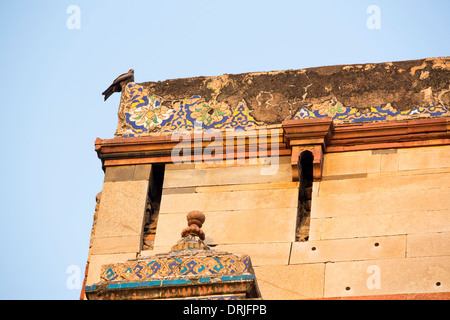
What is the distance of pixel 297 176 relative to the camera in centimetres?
1223

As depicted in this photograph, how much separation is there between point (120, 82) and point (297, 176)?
2801mm

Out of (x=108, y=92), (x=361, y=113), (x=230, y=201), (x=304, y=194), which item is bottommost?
(x=230, y=201)

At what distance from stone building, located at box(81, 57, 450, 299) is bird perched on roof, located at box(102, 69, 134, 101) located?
15cm

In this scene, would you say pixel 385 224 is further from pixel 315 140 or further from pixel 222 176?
pixel 222 176

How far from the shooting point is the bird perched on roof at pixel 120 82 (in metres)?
13.8

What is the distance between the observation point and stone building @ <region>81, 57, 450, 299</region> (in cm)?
1133

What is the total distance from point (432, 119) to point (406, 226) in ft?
4.91

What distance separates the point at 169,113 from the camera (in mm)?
13359

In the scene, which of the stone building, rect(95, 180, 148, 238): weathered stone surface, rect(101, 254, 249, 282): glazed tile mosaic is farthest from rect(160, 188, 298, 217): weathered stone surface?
rect(101, 254, 249, 282): glazed tile mosaic

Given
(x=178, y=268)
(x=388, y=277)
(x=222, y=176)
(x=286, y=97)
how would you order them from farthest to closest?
(x=286, y=97)
(x=222, y=176)
(x=388, y=277)
(x=178, y=268)

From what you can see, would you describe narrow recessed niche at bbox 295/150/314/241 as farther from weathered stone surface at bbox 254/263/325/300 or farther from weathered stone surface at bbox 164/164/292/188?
weathered stone surface at bbox 254/263/325/300

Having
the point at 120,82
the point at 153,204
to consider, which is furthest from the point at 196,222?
the point at 120,82
